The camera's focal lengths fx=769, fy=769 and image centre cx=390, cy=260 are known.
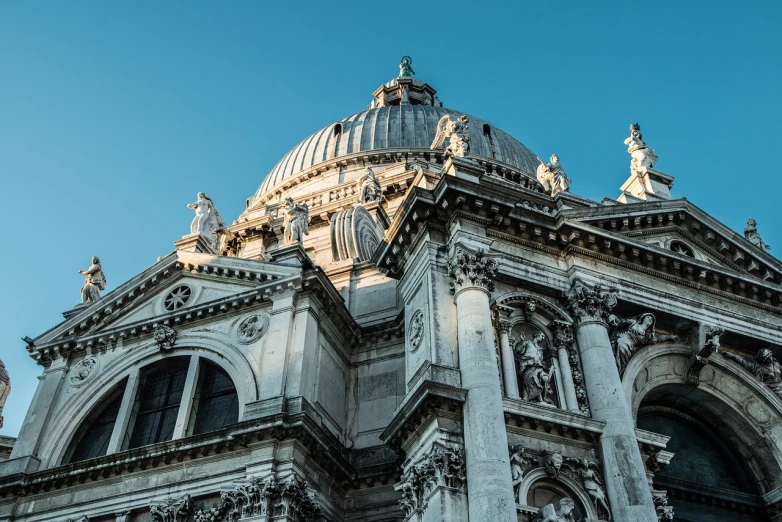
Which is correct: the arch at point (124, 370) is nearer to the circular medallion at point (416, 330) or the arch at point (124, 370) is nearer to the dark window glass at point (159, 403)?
the dark window glass at point (159, 403)

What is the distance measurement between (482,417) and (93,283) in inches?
623

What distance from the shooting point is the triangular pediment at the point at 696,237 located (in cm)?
2098

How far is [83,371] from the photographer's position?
22.3 metres

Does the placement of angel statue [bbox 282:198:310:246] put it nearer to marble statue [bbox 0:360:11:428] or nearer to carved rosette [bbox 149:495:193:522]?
carved rosette [bbox 149:495:193:522]

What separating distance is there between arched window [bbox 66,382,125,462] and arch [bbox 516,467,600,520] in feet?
38.5

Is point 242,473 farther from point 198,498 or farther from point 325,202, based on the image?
point 325,202

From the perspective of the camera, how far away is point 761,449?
19.6 m

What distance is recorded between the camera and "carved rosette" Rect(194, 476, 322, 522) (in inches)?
655

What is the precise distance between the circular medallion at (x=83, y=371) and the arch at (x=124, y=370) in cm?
31

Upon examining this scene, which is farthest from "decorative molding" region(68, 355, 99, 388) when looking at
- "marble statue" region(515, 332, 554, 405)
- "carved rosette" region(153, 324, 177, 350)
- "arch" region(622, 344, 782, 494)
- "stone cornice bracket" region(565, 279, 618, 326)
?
"arch" region(622, 344, 782, 494)

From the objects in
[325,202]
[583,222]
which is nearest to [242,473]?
[583,222]

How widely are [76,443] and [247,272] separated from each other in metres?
6.65

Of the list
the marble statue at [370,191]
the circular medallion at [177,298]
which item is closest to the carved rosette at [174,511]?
the circular medallion at [177,298]

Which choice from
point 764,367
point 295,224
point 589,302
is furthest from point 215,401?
point 764,367
